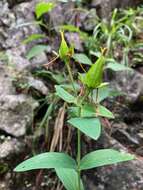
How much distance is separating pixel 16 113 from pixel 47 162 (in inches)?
32.5

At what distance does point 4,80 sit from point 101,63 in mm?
1206

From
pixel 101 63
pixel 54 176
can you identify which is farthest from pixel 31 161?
pixel 54 176

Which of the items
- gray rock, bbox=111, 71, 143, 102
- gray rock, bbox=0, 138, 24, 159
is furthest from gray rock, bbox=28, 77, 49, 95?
gray rock, bbox=111, 71, 143, 102

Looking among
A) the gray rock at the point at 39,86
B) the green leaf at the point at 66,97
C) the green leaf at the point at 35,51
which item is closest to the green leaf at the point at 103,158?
the green leaf at the point at 66,97

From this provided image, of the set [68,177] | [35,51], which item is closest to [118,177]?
[68,177]

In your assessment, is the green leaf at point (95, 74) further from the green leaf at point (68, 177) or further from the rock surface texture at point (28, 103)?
the rock surface texture at point (28, 103)

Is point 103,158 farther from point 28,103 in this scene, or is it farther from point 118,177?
point 28,103

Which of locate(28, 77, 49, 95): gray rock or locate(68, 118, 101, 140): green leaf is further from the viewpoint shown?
locate(28, 77, 49, 95): gray rock

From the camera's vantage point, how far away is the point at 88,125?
1165 millimetres

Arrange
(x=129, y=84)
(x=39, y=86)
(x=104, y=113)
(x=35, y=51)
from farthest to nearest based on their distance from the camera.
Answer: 1. (x=129, y=84)
2. (x=35, y=51)
3. (x=39, y=86)
4. (x=104, y=113)

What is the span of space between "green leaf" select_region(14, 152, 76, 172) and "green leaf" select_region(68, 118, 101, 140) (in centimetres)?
16

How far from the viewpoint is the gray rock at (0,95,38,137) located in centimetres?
196

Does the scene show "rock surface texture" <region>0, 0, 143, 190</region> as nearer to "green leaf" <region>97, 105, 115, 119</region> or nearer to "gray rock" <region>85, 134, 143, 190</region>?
"gray rock" <region>85, 134, 143, 190</region>

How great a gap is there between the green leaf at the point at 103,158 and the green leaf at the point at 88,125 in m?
0.14
